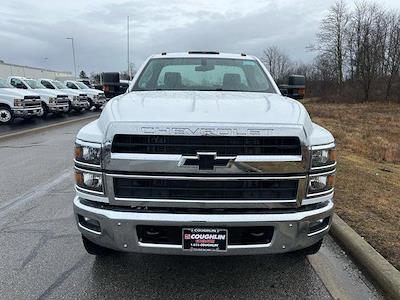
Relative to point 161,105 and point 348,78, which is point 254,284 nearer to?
point 161,105

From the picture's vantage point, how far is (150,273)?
12.2 ft

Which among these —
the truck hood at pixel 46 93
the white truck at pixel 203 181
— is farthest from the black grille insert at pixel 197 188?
the truck hood at pixel 46 93

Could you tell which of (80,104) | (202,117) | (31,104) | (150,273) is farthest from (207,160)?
(80,104)

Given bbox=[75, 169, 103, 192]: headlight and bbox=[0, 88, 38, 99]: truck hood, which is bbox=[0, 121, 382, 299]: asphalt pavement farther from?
bbox=[0, 88, 38, 99]: truck hood

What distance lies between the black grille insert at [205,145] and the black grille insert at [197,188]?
0.67 ft

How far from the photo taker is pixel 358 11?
52125 mm

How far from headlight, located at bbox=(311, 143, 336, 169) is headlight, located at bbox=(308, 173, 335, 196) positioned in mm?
78

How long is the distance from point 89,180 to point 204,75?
7.59 feet

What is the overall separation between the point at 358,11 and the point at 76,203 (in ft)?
182

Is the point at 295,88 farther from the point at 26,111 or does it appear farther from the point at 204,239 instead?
the point at 26,111

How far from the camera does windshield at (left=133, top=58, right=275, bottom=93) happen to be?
15.7 feet

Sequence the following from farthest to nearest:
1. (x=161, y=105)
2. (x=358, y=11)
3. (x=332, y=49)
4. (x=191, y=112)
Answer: (x=332, y=49), (x=358, y=11), (x=161, y=105), (x=191, y=112)

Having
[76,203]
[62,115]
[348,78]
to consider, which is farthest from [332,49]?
[76,203]

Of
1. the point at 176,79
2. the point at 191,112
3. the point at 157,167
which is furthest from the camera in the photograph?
the point at 176,79
